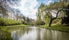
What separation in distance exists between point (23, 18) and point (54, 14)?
560 millimetres

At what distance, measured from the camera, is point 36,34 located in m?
2.71

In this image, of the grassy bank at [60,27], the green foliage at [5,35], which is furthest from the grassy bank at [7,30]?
the grassy bank at [60,27]

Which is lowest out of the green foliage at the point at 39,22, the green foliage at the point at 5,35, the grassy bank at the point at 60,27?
the green foliage at the point at 5,35

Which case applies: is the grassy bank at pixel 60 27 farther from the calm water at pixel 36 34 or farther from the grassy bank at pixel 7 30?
the grassy bank at pixel 7 30

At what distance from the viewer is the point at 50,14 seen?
109 inches

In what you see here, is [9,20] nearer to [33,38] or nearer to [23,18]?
[23,18]

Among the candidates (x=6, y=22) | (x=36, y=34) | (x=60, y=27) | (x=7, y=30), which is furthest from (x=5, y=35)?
(x=60, y=27)

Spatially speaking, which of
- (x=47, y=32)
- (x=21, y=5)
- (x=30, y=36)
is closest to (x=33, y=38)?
(x=30, y=36)

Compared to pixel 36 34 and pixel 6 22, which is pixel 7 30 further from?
pixel 36 34

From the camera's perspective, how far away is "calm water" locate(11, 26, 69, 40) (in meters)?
2.66

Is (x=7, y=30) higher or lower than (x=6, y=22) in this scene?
lower

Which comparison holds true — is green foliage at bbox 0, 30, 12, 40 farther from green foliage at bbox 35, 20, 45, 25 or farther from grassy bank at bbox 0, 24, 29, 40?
green foliage at bbox 35, 20, 45, 25

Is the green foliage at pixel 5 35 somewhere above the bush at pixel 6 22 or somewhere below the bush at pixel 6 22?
below

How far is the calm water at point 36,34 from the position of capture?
2.66 meters
